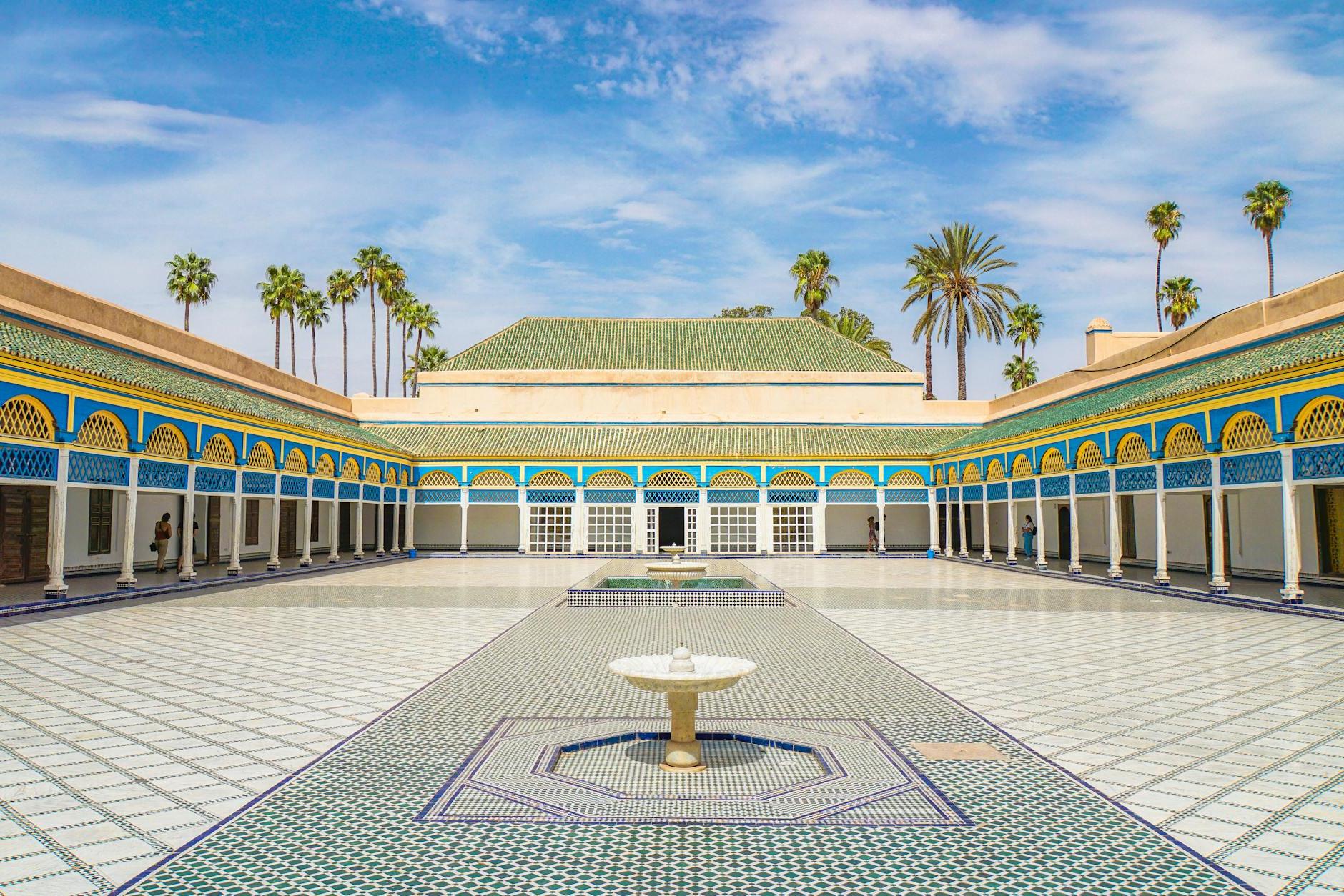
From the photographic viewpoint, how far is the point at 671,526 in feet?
101

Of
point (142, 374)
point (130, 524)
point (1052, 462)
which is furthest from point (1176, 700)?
point (142, 374)

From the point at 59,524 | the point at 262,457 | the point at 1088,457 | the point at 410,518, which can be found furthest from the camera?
the point at 410,518

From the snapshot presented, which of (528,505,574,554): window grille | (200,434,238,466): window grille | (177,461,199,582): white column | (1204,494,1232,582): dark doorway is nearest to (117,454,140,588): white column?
(177,461,199,582): white column

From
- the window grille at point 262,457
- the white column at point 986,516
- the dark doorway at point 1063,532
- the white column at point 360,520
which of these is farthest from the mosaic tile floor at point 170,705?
the dark doorway at point 1063,532

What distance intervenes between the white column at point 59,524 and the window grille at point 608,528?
16.8 meters

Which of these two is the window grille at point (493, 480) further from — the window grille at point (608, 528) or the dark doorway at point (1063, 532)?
the dark doorway at point (1063, 532)

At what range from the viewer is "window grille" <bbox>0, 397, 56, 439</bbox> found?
1234 centimetres

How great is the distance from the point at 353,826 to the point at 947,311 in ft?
128

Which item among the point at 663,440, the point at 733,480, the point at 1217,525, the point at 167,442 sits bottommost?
the point at 1217,525

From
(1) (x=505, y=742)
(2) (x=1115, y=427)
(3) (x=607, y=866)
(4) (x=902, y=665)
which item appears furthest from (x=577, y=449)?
(3) (x=607, y=866)

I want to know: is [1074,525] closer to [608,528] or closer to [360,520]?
[608,528]

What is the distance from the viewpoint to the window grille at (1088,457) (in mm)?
19156

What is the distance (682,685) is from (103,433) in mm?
13328

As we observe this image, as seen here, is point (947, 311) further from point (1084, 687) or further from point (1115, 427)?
point (1084, 687)
